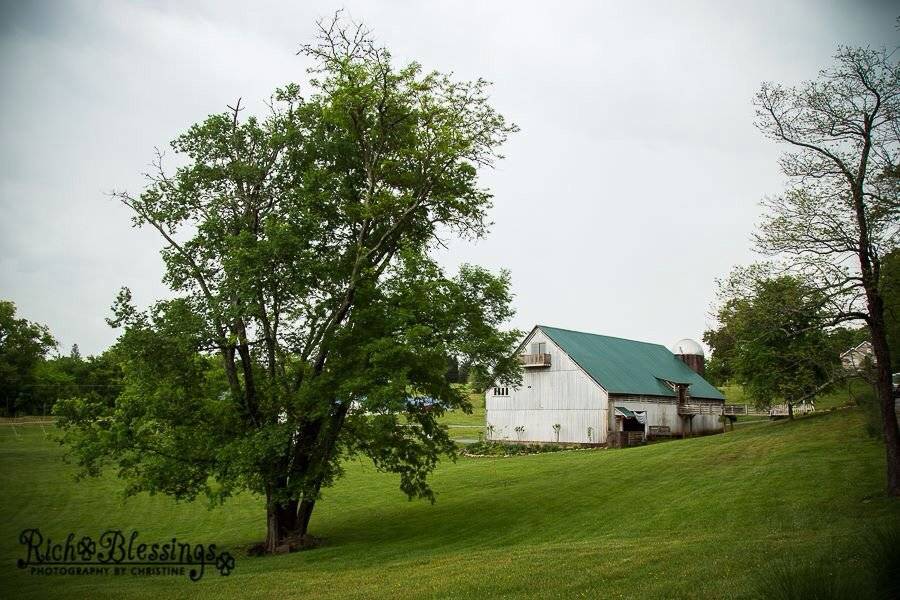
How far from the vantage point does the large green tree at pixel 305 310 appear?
2023cm

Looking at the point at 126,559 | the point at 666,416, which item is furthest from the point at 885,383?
the point at 666,416

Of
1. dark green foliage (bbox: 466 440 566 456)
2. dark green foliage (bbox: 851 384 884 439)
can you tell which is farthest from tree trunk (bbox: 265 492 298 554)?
dark green foliage (bbox: 466 440 566 456)

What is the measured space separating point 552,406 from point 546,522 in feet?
90.2

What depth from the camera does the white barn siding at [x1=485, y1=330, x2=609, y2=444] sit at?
46812 millimetres

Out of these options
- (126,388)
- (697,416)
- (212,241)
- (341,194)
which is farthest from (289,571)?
(697,416)

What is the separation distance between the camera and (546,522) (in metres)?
21.8

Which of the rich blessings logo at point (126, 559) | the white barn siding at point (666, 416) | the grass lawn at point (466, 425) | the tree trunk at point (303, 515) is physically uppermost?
the white barn siding at point (666, 416)

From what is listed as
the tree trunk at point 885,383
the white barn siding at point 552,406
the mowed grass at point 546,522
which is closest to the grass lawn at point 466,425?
the white barn siding at point 552,406

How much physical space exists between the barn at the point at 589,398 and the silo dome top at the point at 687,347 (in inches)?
278

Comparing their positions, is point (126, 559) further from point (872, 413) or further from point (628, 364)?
point (628, 364)

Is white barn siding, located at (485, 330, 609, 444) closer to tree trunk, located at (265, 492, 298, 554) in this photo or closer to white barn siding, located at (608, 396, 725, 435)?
white barn siding, located at (608, 396, 725, 435)

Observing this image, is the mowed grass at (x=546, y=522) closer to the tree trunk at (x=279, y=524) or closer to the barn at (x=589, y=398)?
the tree trunk at (x=279, y=524)

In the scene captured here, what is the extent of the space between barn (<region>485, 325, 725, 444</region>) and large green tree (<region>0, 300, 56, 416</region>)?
4199cm

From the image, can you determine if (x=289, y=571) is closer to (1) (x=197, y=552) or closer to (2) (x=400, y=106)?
(1) (x=197, y=552)
